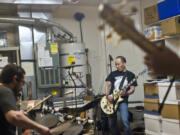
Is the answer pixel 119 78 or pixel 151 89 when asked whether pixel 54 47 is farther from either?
pixel 151 89

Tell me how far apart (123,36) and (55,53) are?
14.2 feet

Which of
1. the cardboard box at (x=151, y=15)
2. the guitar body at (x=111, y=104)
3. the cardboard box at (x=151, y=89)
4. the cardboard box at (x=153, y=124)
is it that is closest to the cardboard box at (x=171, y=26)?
the cardboard box at (x=151, y=15)

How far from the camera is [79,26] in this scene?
600 centimetres

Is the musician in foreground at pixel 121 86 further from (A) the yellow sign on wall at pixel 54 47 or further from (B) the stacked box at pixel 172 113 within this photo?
(A) the yellow sign on wall at pixel 54 47

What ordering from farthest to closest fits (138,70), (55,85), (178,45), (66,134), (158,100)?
(138,70)
(55,85)
(178,45)
(158,100)
(66,134)

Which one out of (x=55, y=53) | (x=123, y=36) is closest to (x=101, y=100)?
(x=55, y=53)

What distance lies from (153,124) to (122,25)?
3647mm

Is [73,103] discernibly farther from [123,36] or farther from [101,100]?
[123,36]

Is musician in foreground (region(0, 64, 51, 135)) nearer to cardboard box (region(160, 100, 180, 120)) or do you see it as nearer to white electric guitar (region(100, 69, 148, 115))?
white electric guitar (region(100, 69, 148, 115))

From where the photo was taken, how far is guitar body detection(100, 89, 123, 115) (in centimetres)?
423

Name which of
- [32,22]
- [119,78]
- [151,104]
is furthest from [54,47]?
[151,104]

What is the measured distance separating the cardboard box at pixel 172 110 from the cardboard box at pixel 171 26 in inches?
42.0

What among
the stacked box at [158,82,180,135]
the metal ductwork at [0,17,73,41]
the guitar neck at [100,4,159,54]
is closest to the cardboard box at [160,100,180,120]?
the stacked box at [158,82,180,135]

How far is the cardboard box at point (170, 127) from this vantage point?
3949mm
